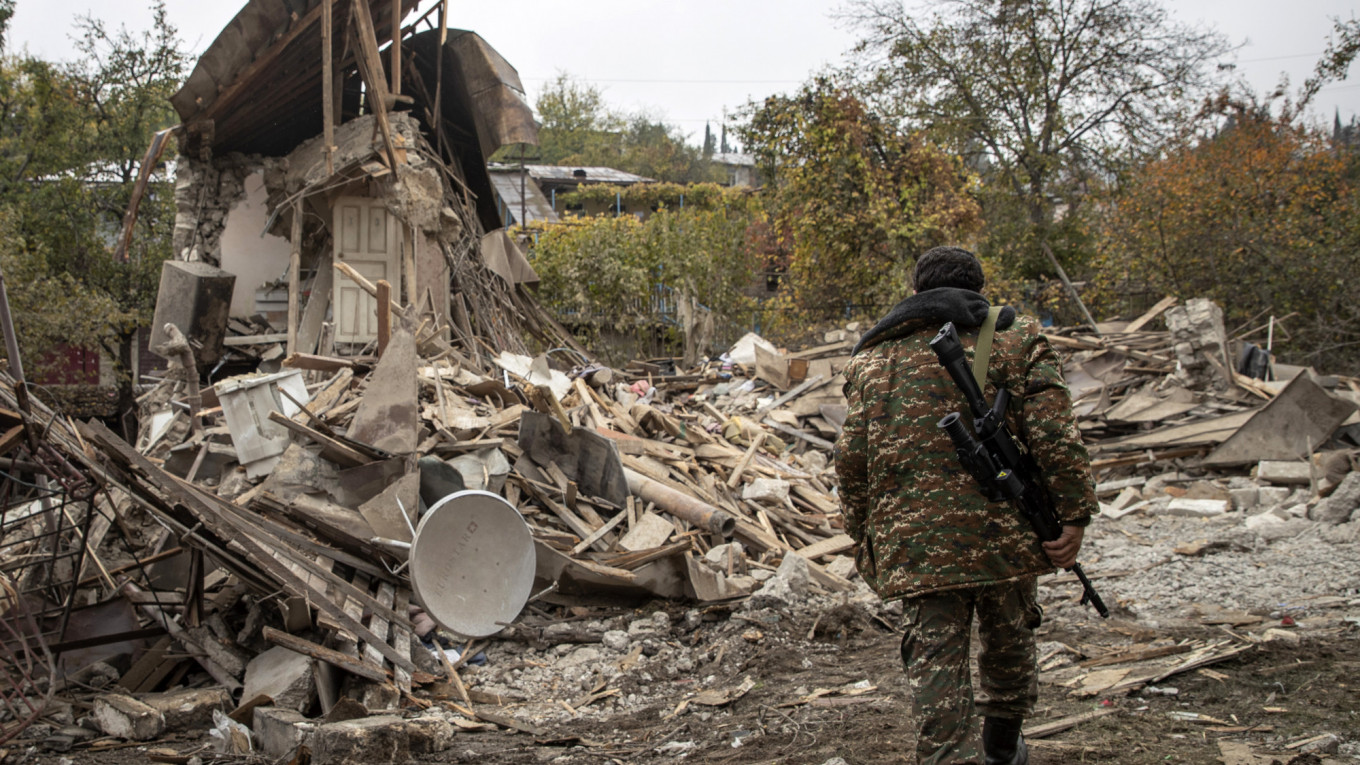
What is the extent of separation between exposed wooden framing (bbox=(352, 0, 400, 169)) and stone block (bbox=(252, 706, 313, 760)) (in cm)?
812

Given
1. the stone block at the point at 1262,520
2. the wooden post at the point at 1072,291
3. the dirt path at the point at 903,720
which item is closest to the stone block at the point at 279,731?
the dirt path at the point at 903,720

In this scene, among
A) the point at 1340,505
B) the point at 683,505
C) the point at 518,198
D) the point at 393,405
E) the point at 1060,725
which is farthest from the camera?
the point at 518,198

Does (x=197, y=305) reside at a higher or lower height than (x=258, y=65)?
lower

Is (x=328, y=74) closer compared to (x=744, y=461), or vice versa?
(x=744, y=461)

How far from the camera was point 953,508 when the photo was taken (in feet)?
9.00

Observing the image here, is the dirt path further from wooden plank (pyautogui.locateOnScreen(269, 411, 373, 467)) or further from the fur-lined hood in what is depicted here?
wooden plank (pyautogui.locateOnScreen(269, 411, 373, 467))

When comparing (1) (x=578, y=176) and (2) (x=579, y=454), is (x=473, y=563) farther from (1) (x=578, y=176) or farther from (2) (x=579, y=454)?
(1) (x=578, y=176)

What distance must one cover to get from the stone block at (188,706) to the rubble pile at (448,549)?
0.01m

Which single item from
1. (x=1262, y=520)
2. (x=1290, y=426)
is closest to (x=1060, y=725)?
(x=1262, y=520)

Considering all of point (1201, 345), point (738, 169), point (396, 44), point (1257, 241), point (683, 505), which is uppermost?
point (738, 169)

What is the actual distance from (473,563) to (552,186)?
32.2 metres

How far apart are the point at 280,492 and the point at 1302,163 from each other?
58.6 feet

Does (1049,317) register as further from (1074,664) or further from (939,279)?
(939,279)

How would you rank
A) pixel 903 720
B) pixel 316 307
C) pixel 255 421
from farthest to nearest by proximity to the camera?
pixel 316 307 → pixel 255 421 → pixel 903 720
